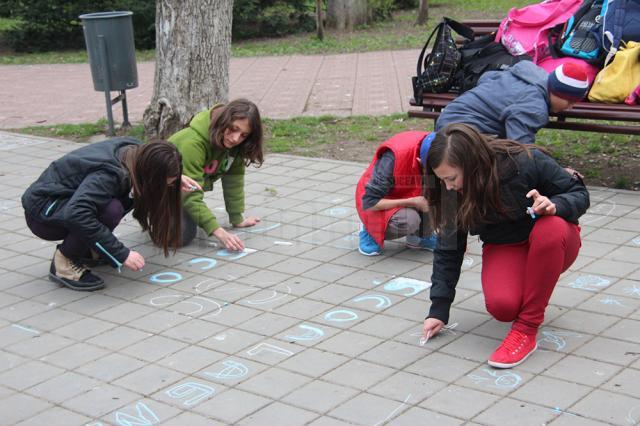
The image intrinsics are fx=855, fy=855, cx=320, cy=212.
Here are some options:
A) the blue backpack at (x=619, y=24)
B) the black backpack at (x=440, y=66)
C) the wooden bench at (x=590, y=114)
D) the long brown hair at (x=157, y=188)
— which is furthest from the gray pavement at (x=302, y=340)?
the black backpack at (x=440, y=66)

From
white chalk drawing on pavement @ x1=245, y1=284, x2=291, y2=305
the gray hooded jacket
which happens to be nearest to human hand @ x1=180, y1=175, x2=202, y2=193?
white chalk drawing on pavement @ x1=245, y1=284, x2=291, y2=305

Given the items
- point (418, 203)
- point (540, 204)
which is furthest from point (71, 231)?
point (540, 204)

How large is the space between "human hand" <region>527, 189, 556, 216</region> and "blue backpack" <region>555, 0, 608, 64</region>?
308 centimetres

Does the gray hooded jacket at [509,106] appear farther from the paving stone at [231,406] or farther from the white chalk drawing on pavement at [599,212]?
the paving stone at [231,406]

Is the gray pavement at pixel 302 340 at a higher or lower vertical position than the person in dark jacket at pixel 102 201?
lower

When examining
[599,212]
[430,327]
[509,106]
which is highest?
[509,106]

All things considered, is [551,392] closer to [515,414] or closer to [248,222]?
[515,414]

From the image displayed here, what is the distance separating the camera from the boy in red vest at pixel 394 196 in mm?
4609

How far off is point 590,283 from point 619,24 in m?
2.45

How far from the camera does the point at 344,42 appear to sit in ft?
50.5

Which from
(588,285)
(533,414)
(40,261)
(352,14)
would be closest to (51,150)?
(40,261)

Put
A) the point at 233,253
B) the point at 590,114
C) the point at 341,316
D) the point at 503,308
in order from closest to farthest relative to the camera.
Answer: the point at 503,308 < the point at 341,316 < the point at 233,253 < the point at 590,114

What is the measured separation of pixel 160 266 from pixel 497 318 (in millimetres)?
2096

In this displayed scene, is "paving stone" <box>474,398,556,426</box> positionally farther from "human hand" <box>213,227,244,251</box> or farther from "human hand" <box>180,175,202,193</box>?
"human hand" <box>180,175,202,193</box>
